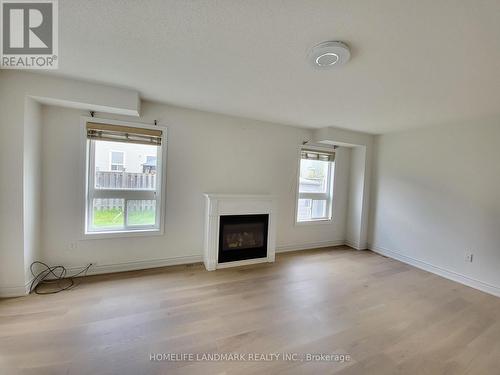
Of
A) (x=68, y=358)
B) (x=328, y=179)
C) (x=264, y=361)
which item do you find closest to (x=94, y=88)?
(x=68, y=358)

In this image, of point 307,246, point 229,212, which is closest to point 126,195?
point 229,212

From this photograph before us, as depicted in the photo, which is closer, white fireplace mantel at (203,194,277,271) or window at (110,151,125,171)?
window at (110,151,125,171)

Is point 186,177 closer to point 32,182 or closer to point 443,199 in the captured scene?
point 32,182

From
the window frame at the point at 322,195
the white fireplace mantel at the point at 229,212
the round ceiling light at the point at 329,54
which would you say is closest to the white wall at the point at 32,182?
the white fireplace mantel at the point at 229,212

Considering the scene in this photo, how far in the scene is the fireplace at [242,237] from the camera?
3311mm

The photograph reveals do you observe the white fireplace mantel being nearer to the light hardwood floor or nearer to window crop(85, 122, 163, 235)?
the light hardwood floor

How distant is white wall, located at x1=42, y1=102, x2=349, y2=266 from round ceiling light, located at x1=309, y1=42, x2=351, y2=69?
1934 millimetres

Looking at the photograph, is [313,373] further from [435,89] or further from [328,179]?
[328,179]

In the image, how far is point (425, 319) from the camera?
221cm

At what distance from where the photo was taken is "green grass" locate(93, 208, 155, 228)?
287cm

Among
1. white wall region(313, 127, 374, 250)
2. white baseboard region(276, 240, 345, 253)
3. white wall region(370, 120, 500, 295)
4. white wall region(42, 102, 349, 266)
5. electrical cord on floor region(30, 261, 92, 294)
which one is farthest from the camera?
white wall region(313, 127, 374, 250)

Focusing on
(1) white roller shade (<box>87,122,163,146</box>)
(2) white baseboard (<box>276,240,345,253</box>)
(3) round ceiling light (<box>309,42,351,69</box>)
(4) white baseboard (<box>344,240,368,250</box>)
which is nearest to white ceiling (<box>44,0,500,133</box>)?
(3) round ceiling light (<box>309,42,351,69</box>)

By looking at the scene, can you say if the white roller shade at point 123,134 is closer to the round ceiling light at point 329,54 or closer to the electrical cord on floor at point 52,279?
the electrical cord on floor at point 52,279

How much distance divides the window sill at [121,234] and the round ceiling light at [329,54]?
2.78m
